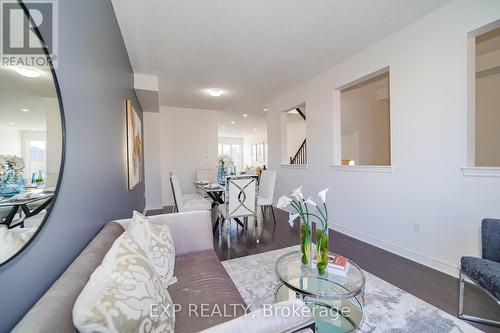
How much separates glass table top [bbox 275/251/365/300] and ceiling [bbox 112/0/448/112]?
2.40 metres

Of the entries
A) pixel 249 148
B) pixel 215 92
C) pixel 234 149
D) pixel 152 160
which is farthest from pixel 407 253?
pixel 234 149

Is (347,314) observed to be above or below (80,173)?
below

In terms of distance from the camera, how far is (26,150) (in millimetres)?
692

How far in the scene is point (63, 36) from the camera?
0.98 meters

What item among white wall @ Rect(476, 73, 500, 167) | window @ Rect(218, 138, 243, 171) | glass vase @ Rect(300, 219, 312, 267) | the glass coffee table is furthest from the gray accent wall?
window @ Rect(218, 138, 243, 171)

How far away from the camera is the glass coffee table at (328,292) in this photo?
1279mm

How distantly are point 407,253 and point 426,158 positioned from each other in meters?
1.13

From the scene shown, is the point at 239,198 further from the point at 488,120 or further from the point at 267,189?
the point at 488,120

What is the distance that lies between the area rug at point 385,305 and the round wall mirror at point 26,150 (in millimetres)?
1534

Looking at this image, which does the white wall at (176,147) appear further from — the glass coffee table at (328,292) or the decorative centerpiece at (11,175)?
the decorative centerpiece at (11,175)

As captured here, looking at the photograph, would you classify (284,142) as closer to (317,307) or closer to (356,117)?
(356,117)

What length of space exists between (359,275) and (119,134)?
7.83 feet

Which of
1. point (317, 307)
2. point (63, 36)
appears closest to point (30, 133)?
point (63, 36)

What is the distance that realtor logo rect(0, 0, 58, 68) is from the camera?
622mm
